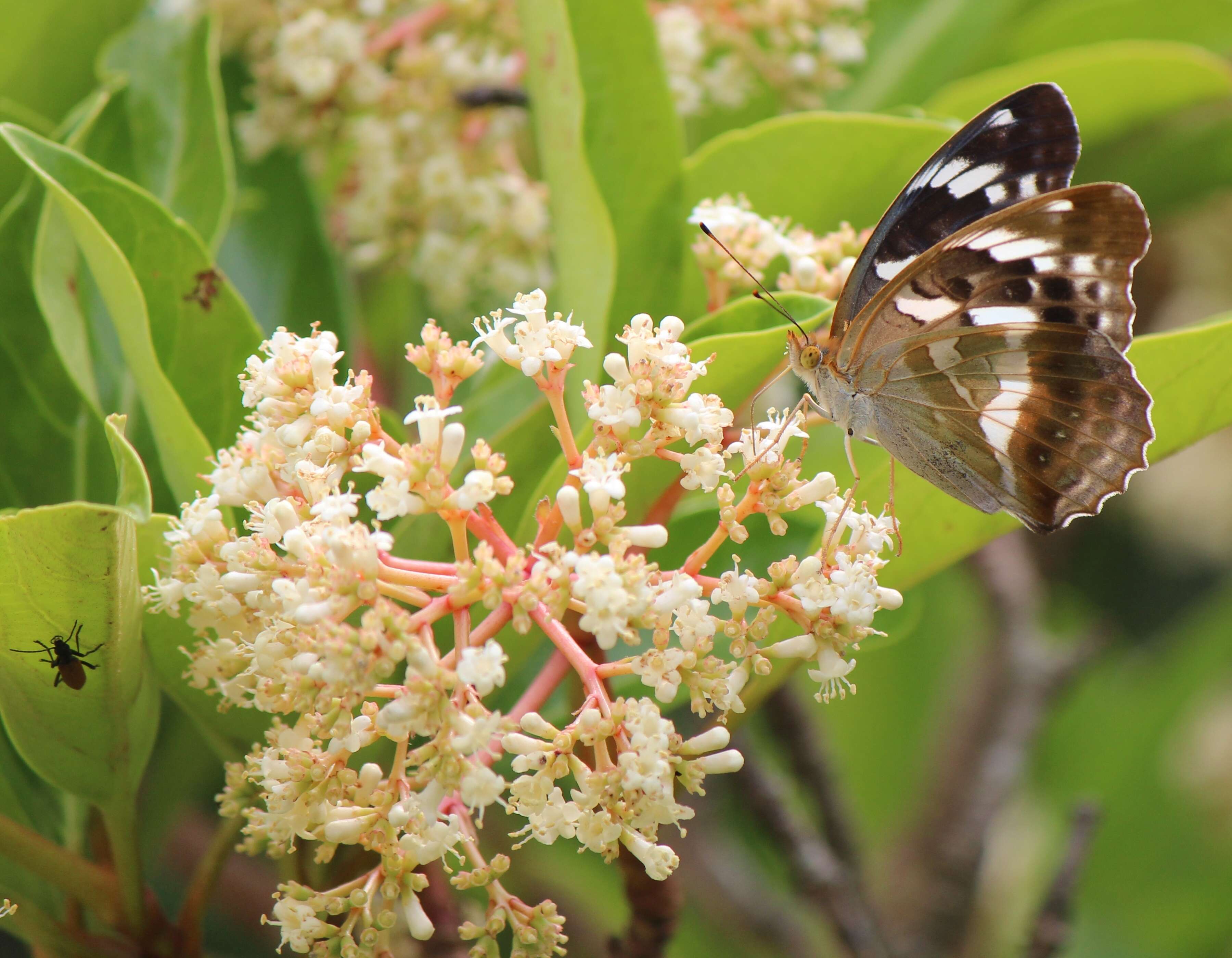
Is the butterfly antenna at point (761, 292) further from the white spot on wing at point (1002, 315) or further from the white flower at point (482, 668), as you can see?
the white flower at point (482, 668)

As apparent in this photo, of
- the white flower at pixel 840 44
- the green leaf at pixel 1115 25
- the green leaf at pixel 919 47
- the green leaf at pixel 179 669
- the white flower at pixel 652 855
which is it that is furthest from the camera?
the green leaf at pixel 1115 25

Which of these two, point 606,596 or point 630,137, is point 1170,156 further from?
point 606,596

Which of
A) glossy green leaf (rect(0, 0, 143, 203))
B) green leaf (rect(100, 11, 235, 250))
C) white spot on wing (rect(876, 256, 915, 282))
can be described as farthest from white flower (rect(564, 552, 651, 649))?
glossy green leaf (rect(0, 0, 143, 203))

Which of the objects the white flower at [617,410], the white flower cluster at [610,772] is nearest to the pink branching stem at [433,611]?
the white flower cluster at [610,772]

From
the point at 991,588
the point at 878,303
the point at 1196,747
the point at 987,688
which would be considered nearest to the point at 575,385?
the point at 878,303

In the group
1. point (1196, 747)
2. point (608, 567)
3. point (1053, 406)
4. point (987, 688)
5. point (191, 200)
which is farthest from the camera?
point (1196, 747)

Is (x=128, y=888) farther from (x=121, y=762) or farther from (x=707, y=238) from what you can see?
(x=707, y=238)

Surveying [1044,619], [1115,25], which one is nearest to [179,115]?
[1115,25]
